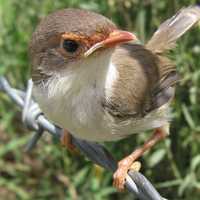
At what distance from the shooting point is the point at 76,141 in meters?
2.97

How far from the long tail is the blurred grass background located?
0.16 meters

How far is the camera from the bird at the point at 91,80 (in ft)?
8.64

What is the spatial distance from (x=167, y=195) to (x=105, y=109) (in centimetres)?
127

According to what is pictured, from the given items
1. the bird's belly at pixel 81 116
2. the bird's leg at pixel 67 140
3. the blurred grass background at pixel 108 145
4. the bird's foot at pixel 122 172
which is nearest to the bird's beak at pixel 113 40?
the bird's belly at pixel 81 116

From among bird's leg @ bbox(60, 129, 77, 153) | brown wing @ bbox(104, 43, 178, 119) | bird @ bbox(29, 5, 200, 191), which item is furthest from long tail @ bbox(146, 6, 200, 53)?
bird's leg @ bbox(60, 129, 77, 153)

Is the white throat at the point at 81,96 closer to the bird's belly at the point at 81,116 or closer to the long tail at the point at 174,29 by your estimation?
the bird's belly at the point at 81,116

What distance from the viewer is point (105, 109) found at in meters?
2.89

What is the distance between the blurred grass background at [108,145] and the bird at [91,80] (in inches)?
22.1

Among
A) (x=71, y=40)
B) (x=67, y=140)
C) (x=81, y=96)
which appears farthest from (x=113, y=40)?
(x=67, y=140)

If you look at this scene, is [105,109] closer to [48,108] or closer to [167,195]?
[48,108]

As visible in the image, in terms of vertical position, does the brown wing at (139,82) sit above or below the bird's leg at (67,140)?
above

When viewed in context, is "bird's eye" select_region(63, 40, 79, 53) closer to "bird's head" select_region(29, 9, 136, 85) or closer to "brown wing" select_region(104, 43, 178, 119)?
"bird's head" select_region(29, 9, 136, 85)

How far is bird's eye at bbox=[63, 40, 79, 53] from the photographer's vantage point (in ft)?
8.74

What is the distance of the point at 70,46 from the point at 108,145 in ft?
4.95
